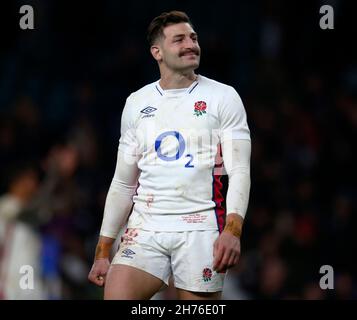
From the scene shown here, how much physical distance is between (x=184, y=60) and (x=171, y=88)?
180 millimetres

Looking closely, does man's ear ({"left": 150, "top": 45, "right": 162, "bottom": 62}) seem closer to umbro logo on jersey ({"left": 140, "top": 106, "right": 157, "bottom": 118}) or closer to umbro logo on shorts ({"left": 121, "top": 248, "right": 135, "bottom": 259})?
umbro logo on jersey ({"left": 140, "top": 106, "right": 157, "bottom": 118})

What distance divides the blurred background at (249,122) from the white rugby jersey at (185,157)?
2766 millimetres

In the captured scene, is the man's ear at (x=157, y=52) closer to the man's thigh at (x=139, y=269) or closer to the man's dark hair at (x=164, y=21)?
the man's dark hair at (x=164, y=21)

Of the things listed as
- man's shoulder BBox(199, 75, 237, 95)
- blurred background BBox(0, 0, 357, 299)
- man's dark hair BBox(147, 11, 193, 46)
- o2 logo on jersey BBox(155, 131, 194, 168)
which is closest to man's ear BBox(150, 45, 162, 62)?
man's dark hair BBox(147, 11, 193, 46)

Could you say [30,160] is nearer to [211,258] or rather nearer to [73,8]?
[73,8]

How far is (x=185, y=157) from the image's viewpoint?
486 cm

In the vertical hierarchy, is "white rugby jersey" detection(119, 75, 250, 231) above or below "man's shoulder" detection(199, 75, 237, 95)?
below

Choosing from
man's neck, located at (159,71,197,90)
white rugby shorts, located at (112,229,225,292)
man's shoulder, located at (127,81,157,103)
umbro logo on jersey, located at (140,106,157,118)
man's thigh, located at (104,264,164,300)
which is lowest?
man's thigh, located at (104,264,164,300)

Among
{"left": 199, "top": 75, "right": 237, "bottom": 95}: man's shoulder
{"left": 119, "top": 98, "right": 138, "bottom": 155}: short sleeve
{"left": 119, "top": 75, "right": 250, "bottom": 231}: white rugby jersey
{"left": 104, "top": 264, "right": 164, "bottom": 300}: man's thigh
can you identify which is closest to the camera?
{"left": 104, "top": 264, "right": 164, "bottom": 300}: man's thigh

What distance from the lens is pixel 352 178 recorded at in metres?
9.80

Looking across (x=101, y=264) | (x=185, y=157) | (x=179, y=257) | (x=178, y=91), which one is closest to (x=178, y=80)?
(x=178, y=91)

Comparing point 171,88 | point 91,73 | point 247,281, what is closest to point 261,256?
point 247,281

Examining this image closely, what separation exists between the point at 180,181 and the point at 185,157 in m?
0.13

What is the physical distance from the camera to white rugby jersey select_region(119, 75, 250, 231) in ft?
15.9
